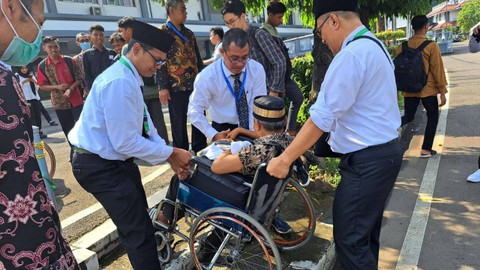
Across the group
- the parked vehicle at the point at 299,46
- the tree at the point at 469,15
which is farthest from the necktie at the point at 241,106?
the tree at the point at 469,15

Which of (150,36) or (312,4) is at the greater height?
(312,4)

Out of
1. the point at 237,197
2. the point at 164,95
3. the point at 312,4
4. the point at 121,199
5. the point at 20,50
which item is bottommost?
the point at 237,197

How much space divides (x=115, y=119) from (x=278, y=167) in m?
1.00

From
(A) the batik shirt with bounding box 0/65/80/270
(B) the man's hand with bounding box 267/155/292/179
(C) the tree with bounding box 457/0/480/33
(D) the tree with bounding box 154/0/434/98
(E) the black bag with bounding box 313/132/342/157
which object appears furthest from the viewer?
(C) the tree with bounding box 457/0/480/33

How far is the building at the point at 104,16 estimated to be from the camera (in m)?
15.5

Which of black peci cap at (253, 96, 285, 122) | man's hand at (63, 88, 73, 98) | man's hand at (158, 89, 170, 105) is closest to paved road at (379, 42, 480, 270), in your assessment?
black peci cap at (253, 96, 285, 122)

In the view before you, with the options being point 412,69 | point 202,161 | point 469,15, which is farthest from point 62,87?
point 469,15

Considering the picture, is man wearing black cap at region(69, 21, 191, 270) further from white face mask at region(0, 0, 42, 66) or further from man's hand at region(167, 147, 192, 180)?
white face mask at region(0, 0, 42, 66)

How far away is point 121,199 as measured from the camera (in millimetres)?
2264

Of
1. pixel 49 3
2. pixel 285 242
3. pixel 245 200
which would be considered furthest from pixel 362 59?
pixel 49 3

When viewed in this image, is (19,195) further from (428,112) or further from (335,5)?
(428,112)

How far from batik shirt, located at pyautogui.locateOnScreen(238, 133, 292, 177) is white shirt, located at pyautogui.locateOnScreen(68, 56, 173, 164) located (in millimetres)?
558

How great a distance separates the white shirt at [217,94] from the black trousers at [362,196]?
1.39m

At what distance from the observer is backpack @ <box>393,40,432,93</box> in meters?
4.62
